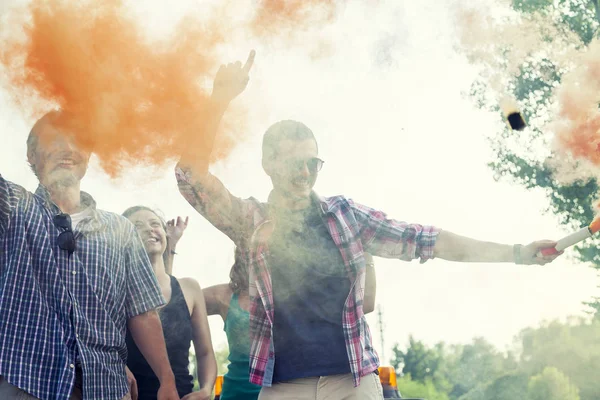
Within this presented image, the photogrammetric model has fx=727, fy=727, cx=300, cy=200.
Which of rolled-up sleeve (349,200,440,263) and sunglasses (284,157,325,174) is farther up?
sunglasses (284,157,325,174)

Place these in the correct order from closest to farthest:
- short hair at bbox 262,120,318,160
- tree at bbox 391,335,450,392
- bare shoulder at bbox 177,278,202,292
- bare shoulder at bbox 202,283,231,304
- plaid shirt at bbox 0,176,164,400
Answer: plaid shirt at bbox 0,176,164,400 → short hair at bbox 262,120,318,160 → bare shoulder at bbox 177,278,202,292 → bare shoulder at bbox 202,283,231,304 → tree at bbox 391,335,450,392

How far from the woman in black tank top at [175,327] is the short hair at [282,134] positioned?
1169 millimetres

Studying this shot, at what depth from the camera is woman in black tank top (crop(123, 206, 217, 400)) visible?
13.8 feet

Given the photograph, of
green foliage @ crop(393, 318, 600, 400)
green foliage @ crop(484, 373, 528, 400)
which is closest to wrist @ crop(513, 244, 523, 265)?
green foliage @ crop(393, 318, 600, 400)

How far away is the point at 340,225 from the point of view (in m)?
3.70

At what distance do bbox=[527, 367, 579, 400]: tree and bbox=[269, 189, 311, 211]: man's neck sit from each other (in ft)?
101

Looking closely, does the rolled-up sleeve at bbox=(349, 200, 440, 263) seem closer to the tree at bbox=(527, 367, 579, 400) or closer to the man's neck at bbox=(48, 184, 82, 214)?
the man's neck at bbox=(48, 184, 82, 214)

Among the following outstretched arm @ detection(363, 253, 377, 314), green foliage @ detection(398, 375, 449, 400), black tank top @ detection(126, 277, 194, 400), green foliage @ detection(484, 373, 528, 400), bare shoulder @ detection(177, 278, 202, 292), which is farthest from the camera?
green foliage @ detection(398, 375, 449, 400)

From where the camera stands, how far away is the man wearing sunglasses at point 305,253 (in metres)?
3.44

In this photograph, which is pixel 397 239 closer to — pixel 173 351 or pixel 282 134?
pixel 282 134

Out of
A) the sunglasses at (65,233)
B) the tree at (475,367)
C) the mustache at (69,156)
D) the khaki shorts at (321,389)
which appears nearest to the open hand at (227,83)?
the mustache at (69,156)

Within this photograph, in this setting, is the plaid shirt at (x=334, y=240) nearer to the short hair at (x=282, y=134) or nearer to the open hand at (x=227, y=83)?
the short hair at (x=282, y=134)

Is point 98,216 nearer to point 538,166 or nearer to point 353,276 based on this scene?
point 353,276

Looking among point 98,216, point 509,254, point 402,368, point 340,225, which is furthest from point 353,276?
point 402,368
